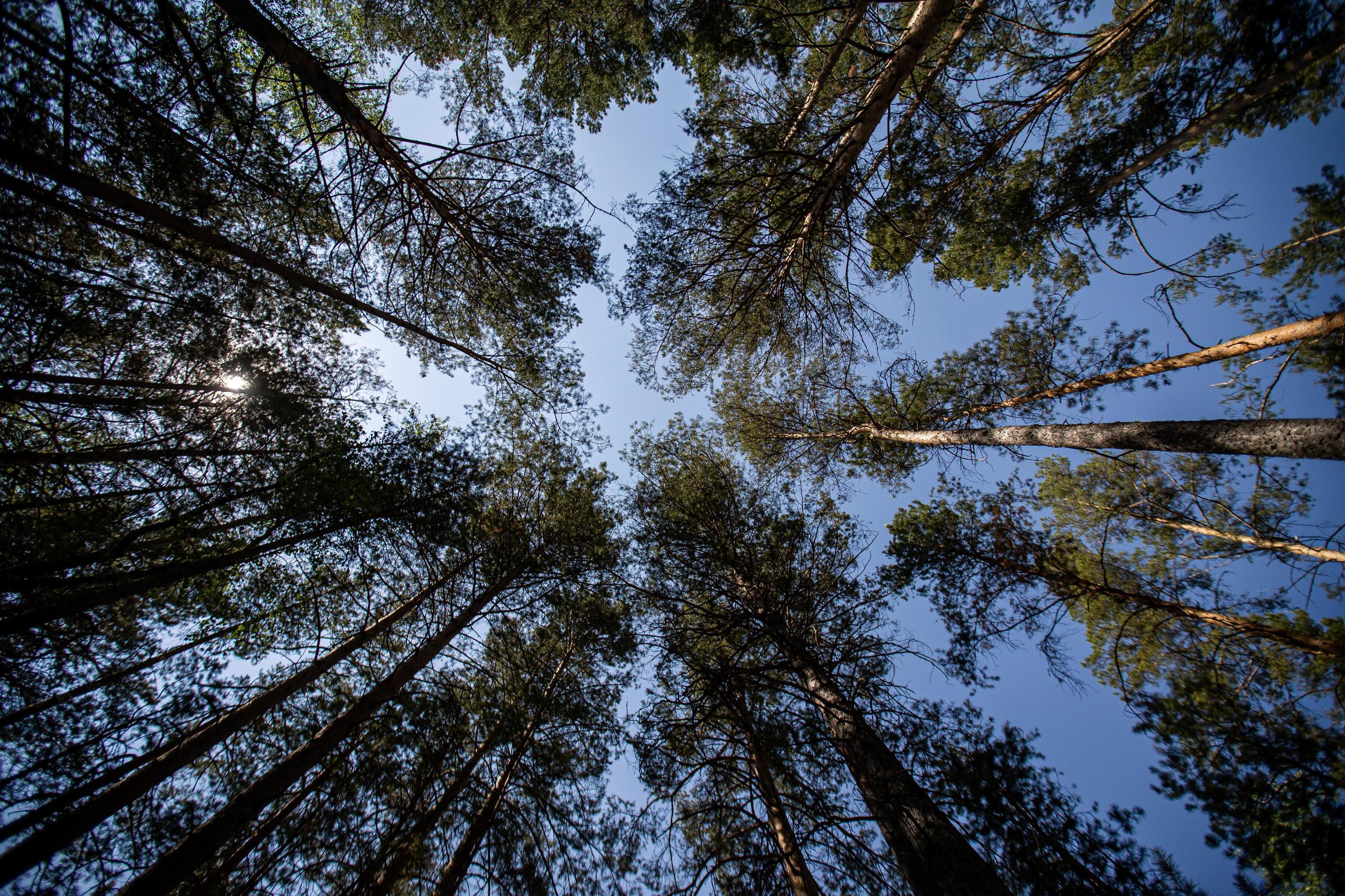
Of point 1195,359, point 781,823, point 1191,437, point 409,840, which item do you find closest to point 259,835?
point 409,840

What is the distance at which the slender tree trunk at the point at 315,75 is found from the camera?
3.28 m

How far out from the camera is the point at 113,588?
4.31 meters

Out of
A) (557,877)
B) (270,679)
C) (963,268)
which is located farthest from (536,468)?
(963,268)

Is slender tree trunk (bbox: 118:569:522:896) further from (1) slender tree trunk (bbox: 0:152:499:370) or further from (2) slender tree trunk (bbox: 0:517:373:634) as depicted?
(1) slender tree trunk (bbox: 0:152:499:370)

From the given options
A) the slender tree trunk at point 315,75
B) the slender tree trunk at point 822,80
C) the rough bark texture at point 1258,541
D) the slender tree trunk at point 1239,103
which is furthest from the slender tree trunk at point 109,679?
the rough bark texture at point 1258,541

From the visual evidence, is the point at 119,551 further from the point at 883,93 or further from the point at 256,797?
the point at 883,93

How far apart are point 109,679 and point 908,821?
7.75 meters

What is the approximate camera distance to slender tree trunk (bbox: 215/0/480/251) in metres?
3.28

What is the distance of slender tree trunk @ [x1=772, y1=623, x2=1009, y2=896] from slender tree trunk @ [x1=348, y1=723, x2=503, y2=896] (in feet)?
13.8

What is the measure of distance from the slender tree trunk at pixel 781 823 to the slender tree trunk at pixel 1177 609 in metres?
3.89

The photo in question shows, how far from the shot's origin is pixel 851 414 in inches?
326

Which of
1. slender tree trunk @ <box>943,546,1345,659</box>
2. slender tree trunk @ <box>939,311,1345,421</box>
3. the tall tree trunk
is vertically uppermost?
slender tree trunk @ <box>939,311,1345,421</box>

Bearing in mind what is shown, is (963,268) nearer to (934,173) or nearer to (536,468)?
(934,173)

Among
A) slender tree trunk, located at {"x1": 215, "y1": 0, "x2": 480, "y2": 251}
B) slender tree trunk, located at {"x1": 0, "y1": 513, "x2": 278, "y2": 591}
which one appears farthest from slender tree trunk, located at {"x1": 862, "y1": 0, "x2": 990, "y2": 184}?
slender tree trunk, located at {"x1": 0, "y1": 513, "x2": 278, "y2": 591}
